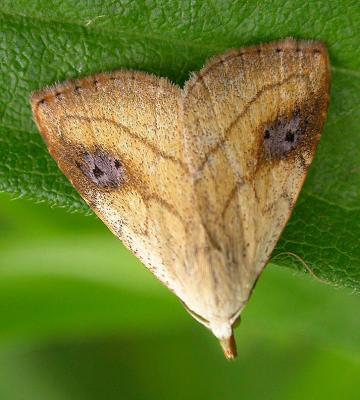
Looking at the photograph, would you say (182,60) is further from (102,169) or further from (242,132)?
(102,169)

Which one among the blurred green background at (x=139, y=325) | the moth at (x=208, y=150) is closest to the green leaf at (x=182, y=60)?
the moth at (x=208, y=150)

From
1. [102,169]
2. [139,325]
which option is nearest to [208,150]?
[102,169]

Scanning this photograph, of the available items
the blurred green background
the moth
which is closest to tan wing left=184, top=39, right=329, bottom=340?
the moth

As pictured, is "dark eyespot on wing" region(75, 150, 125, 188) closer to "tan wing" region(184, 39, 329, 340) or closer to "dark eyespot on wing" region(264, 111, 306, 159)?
"tan wing" region(184, 39, 329, 340)

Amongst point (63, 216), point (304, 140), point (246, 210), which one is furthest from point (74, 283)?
point (304, 140)

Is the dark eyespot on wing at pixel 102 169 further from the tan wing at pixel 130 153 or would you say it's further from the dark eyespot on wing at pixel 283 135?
the dark eyespot on wing at pixel 283 135
